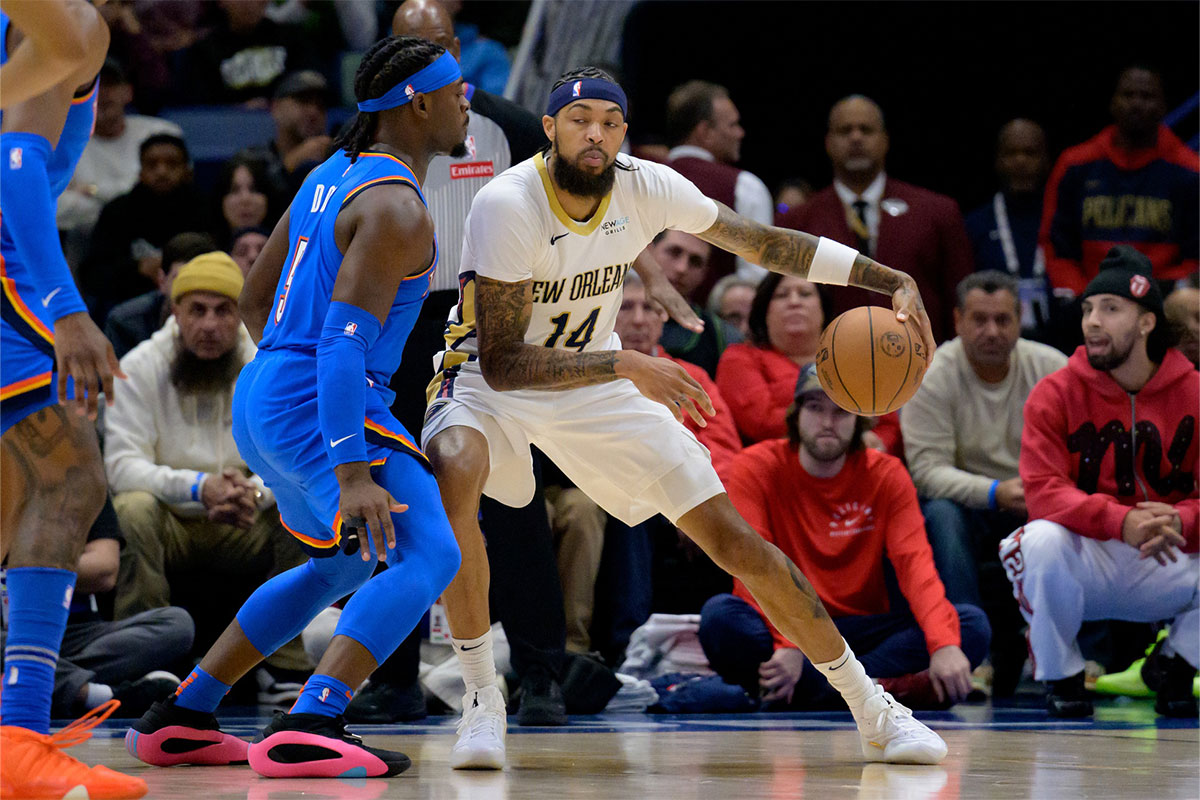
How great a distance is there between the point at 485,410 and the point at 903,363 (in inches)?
50.6

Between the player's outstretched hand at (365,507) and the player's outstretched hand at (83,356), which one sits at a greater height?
the player's outstretched hand at (83,356)

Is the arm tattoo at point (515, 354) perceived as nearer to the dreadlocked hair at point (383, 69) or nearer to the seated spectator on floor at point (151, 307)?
the dreadlocked hair at point (383, 69)

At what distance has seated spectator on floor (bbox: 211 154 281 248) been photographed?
8297 mm

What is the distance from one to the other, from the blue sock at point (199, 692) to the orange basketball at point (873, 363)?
204cm

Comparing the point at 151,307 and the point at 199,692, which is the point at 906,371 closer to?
the point at 199,692

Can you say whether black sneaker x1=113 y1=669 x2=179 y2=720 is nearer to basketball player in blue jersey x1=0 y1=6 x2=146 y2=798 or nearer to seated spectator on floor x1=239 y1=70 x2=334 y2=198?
basketball player in blue jersey x1=0 y1=6 x2=146 y2=798

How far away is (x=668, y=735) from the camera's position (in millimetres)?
5320

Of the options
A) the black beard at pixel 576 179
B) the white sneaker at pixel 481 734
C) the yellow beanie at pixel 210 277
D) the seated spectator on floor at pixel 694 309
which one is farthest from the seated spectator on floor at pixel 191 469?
the black beard at pixel 576 179

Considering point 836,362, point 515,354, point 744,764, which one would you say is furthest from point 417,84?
point 744,764

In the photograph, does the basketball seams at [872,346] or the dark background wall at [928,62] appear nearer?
the basketball seams at [872,346]

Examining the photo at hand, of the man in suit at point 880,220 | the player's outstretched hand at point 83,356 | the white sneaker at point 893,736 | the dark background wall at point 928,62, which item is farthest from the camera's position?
the dark background wall at point 928,62

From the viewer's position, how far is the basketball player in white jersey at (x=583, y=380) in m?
4.46

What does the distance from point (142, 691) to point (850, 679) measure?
2.92m

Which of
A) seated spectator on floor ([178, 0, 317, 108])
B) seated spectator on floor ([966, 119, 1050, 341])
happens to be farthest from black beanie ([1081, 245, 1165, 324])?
seated spectator on floor ([178, 0, 317, 108])
